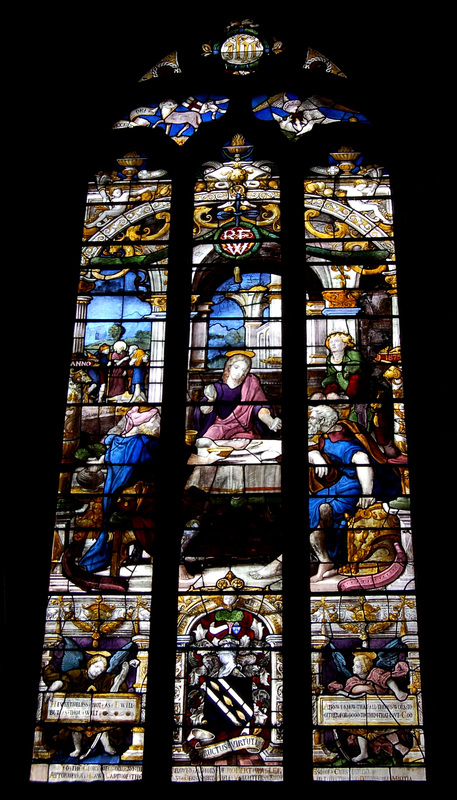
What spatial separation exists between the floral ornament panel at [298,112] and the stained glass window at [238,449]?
2 cm

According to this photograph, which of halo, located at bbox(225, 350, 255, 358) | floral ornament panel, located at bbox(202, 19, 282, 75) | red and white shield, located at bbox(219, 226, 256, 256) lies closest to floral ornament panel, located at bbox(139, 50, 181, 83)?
floral ornament panel, located at bbox(202, 19, 282, 75)

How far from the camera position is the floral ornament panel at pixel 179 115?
8352 mm

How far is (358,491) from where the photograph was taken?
6844 mm

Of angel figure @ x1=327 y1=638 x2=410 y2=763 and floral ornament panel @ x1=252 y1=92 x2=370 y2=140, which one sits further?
floral ornament panel @ x1=252 y1=92 x2=370 y2=140

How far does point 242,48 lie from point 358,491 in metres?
3.42

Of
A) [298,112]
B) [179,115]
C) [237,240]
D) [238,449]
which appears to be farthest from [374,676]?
[179,115]

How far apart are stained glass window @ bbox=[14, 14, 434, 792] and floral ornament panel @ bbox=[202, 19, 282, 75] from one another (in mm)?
54

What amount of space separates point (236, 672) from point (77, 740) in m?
0.80

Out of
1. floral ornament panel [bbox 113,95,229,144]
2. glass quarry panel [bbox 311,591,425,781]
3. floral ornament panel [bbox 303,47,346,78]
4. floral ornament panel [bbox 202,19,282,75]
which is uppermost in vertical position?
floral ornament panel [bbox 202,19,282,75]

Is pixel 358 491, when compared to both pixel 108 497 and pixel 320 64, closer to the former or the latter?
pixel 108 497

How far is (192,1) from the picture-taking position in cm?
866

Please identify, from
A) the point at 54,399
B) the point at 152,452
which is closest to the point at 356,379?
the point at 152,452

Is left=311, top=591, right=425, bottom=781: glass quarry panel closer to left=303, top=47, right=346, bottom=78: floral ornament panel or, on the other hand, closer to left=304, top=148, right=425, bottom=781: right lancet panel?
left=304, top=148, right=425, bottom=781: right lancet panel

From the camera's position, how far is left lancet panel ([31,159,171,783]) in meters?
6.22
